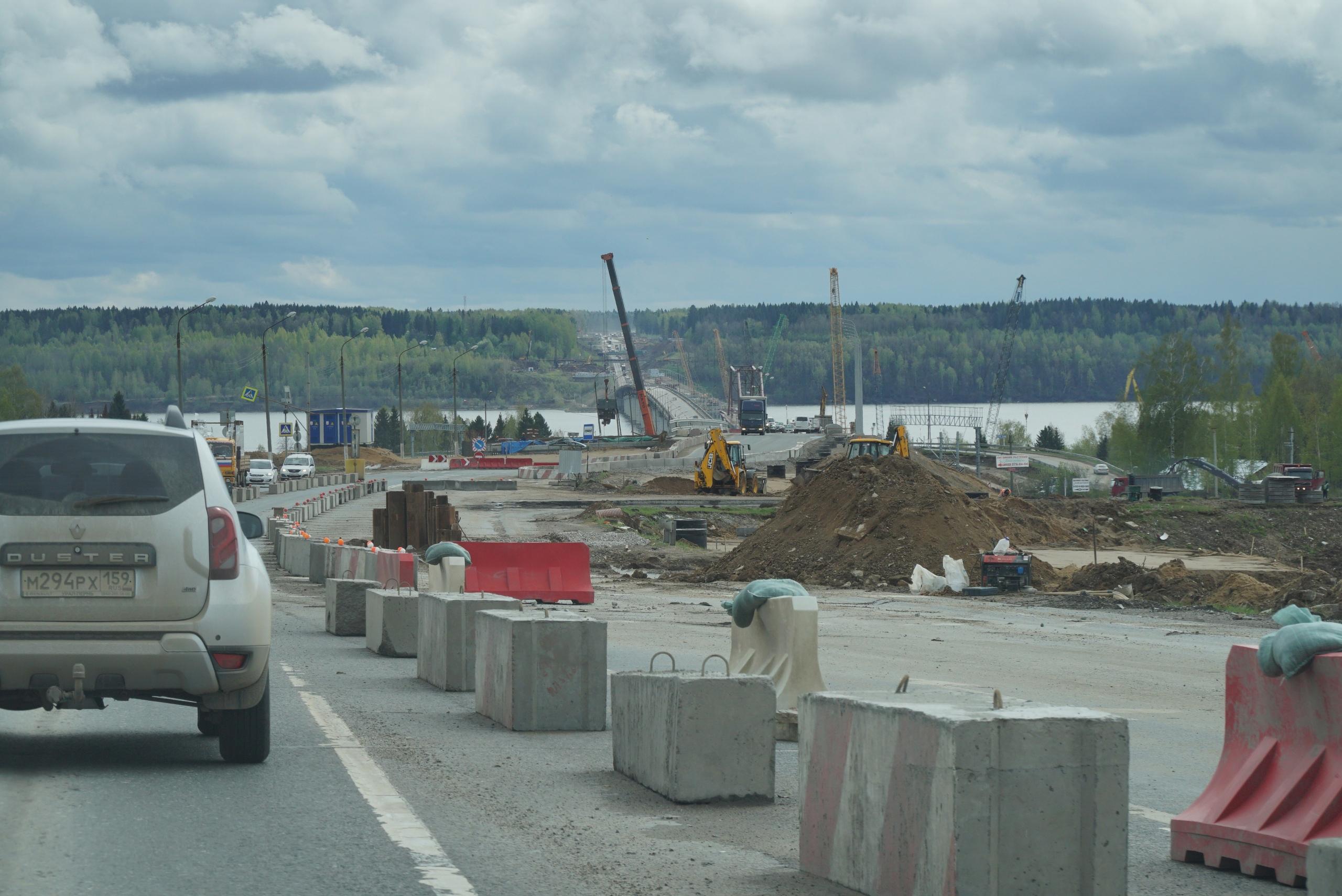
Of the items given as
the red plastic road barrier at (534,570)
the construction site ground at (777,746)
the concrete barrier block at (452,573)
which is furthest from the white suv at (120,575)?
the red plastic road barrier at (534,570)

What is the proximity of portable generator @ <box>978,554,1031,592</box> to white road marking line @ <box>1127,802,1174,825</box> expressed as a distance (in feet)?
77.7

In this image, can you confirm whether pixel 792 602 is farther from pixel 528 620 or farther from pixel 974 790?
pixel 974 790

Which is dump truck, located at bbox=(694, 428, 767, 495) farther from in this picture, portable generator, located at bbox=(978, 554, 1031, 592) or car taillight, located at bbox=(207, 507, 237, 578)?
car taillight, located at bbox=(207, 507, 237, 578)

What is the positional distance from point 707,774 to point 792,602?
2739 mm

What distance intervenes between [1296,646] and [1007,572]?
25749mm

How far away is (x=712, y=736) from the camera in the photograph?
8000mm

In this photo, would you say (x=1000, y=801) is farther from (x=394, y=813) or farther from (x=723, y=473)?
(x=723, y=473)

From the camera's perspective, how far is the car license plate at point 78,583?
8211 millimetres

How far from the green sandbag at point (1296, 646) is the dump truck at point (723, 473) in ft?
223

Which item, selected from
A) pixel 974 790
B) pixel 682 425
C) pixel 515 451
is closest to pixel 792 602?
pixel 974 790

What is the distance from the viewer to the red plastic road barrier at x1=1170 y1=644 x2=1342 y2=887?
6234 millimetres

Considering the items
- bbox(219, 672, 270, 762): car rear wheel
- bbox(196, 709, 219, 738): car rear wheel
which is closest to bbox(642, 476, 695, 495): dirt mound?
bbox(196, 709, 219, 738): car rear wheel

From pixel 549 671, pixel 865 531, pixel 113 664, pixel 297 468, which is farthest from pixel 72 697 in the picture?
pixel 297 468

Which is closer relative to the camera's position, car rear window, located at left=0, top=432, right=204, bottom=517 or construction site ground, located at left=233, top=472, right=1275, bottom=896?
construction site ground, located at left=233, top=472, right=1275, bottom=896
